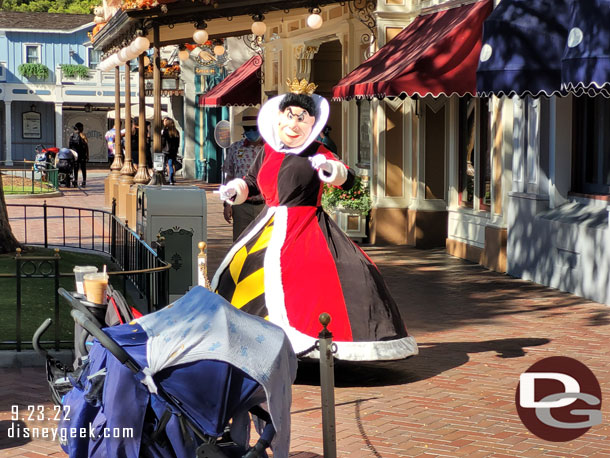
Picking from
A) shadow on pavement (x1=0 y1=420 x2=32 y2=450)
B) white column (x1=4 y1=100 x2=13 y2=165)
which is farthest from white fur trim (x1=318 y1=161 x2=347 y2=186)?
white column (x1=4 y1=100 x2=13 y2=165)

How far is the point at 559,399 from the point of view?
7398 millimetres

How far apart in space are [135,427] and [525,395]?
153 inches

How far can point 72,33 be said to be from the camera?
53875 millimetres

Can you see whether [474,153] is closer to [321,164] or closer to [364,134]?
[364,134]

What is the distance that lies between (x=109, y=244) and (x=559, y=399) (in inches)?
372

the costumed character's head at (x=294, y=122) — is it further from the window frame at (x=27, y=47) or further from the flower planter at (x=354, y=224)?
the window frame at (x=27, y=47)

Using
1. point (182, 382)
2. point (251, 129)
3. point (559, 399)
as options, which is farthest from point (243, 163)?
point (182, 382)

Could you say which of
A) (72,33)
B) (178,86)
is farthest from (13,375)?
(72,33)

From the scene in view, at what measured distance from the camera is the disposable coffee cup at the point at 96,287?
17.2 ft

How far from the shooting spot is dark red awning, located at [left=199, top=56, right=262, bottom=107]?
1119 inches

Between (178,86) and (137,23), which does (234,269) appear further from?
(178,86)

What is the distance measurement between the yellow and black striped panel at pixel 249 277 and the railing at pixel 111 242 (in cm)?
53

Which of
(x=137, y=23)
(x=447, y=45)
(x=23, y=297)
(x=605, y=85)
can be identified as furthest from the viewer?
(x=137, y=23)

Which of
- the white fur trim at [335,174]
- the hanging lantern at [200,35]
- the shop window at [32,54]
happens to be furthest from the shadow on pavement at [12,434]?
the shop window at [32,54]
